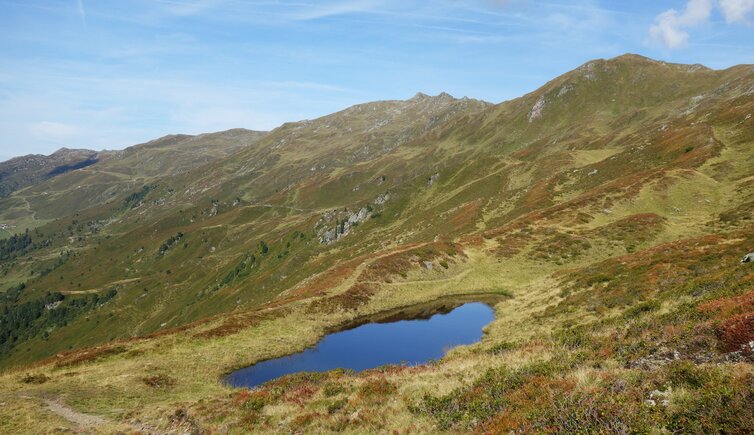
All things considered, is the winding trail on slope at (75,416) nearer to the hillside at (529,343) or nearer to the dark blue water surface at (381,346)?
the hillside at (529,343)

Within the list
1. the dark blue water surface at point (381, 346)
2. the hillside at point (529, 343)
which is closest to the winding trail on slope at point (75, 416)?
the hillside at point (529, 343)

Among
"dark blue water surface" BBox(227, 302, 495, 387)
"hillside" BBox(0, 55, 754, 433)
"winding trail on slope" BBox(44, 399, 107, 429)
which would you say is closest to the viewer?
"hillside" BBox(0, 55, 754, 433)

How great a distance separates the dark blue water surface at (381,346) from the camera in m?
33.9

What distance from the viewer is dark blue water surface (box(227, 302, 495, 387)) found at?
111 feet

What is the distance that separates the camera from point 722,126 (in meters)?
107

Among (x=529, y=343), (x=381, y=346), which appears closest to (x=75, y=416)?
(x=381, y=346)

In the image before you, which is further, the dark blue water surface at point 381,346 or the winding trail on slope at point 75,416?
the dark blue water surface at point 381,346

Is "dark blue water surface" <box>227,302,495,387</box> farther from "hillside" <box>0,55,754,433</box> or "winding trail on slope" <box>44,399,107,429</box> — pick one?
"winding trail on slope" <box>44,399,107,429</box>

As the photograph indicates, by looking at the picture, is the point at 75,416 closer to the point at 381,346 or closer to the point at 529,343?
the point at 381,346

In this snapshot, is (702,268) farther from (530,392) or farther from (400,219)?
(400,219)

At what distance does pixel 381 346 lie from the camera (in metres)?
38.2

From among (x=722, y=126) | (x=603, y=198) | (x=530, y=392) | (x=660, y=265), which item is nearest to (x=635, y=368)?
(x=530, y=392)

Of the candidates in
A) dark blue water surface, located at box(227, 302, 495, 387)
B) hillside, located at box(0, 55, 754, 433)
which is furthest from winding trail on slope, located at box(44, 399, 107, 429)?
A: dark blue water surface, located at box(227, 302, 495, 387)

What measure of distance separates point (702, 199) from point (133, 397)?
83061 mm
